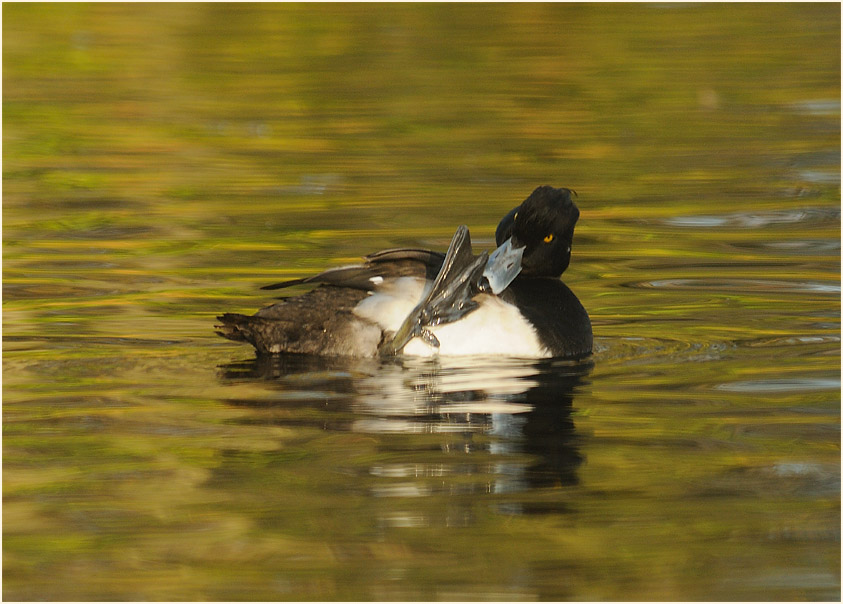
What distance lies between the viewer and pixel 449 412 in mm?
6082

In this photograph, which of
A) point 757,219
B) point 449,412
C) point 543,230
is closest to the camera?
point 449,412

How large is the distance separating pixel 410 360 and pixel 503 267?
72 cm

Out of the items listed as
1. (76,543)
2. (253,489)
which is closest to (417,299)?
(253,489)

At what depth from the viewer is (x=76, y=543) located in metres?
4.71

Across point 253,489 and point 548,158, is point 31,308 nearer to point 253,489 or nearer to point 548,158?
point 253,489

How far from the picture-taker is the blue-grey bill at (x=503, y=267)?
7.13m

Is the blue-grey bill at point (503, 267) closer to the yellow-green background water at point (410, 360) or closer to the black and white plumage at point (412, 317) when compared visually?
the black and white plumage at point (412, 317)

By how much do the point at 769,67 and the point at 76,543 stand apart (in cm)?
1341

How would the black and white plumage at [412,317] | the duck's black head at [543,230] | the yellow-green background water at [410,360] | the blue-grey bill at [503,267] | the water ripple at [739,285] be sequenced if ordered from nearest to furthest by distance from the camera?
the yellow-green background water at [410,360] → the black and white plumage at [412,317] → the blue-grey bill at [503,267] → the duck's black head at [543,230] → the water ripple at [739,285]

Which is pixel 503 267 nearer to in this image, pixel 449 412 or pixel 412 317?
pixel 412 317

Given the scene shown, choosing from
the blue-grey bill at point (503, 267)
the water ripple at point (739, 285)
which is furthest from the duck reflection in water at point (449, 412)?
the water ripple at point (739, 285)

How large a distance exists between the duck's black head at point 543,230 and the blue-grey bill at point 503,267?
11cm

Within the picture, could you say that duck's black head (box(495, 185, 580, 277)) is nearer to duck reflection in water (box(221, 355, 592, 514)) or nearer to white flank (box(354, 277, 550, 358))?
white flank (box(354, 277, 550, 358))

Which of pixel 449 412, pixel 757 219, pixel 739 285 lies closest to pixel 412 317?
pixel 449 412
